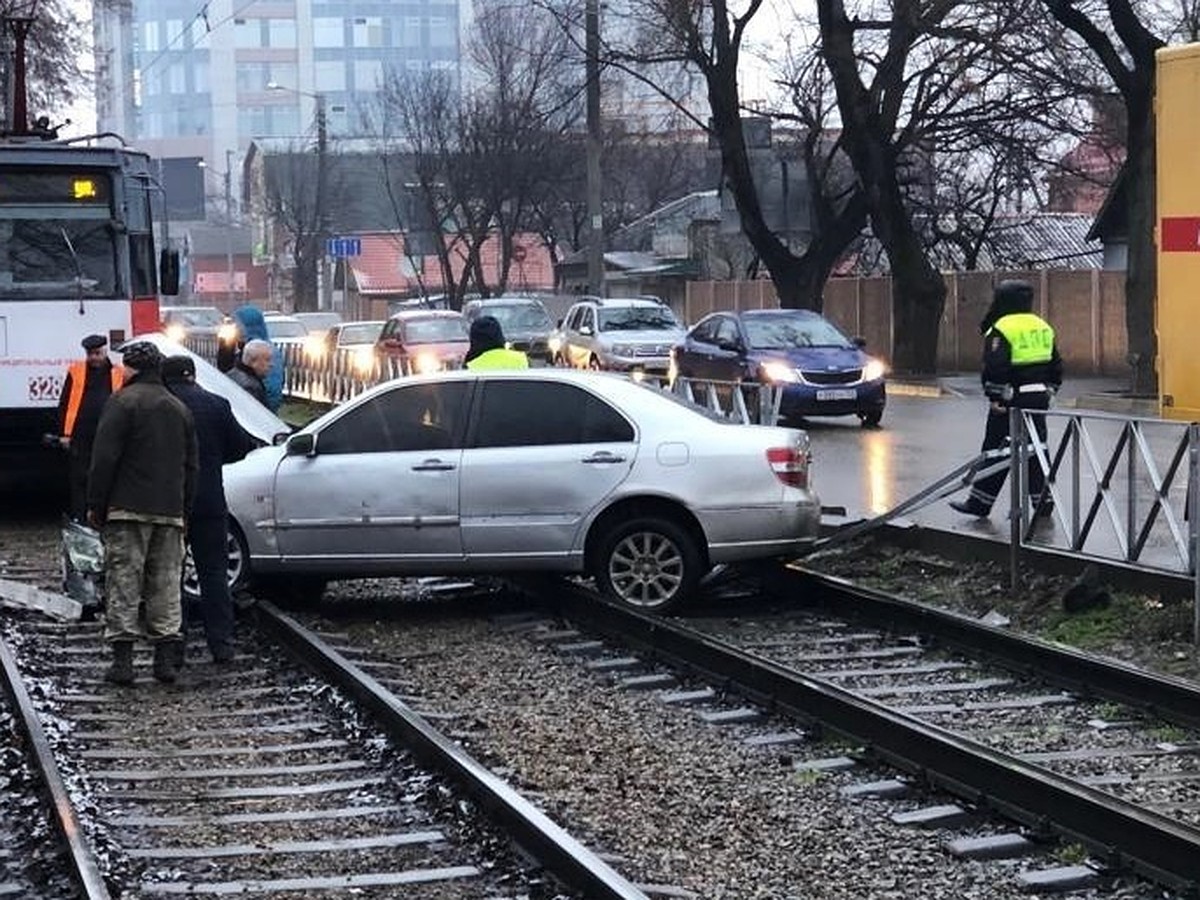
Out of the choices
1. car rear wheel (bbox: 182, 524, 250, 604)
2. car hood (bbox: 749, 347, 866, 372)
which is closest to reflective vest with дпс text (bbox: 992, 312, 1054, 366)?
car rear wheel (bbox: 182, 524, 250, 604)

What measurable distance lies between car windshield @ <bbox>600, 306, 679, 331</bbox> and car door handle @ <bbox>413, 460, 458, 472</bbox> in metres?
22.2

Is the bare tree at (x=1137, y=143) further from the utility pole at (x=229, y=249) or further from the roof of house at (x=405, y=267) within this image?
the utility pole at (x=229, y=249)

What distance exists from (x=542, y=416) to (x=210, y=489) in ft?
8.23

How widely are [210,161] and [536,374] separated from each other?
161623mm

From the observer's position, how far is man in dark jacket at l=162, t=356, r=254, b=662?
39.8 feet

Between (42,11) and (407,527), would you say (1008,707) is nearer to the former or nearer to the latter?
(407,527)

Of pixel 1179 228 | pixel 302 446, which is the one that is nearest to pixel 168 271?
pixel 302 446

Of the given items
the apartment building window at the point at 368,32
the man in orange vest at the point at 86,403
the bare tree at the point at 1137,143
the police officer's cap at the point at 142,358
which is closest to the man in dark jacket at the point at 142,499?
the police officer's cap at the point at 142,358

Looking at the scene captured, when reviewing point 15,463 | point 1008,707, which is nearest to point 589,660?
Result: point 1008,707

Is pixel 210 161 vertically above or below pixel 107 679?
above

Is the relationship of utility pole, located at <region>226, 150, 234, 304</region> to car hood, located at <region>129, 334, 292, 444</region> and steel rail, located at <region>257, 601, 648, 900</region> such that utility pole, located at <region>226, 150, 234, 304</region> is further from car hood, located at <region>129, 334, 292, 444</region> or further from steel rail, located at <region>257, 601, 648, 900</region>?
steel rail, located at <region>257, 601, 648, 900</region>

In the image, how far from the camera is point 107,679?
1177 centimetres

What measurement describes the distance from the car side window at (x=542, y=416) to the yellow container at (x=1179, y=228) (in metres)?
3.41

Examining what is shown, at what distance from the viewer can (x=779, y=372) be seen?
28.2 m
